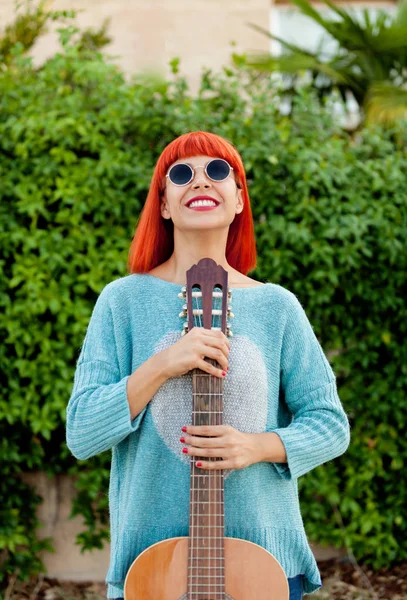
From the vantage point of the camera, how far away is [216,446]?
1847 mm

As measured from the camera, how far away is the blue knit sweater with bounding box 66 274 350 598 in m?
1.98

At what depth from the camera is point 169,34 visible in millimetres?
6812

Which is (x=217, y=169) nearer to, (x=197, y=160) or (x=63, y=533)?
(x=197, y=160)

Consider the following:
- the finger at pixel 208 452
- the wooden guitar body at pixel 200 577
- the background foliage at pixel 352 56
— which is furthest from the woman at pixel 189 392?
the background foliage at pixel 352 56

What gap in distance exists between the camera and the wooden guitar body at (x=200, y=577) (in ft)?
5.94

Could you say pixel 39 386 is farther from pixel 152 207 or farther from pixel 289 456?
pixel 289 456

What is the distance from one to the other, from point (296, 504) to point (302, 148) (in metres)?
2.67

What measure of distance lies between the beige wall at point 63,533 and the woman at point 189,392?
2621 mm

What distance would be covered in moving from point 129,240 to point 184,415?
2.45 meters

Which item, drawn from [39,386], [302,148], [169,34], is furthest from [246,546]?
[169,34]

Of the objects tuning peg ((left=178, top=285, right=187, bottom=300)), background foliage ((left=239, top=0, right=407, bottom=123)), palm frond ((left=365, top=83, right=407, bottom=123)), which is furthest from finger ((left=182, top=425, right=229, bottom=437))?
background foliage ((left=239, top=0, right=407, bottom=123))

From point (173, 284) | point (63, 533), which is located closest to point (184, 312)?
point (173, 284)

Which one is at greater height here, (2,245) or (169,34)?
(169,34)

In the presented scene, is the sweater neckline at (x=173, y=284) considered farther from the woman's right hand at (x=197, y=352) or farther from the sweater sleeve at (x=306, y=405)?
the woman's right hand at (x=197, y=352)
